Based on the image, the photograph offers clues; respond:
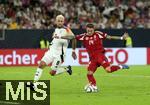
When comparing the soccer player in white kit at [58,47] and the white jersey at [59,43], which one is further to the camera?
the white jersey at [59,43]

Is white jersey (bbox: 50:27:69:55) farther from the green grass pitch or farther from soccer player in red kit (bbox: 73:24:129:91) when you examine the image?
the green grass pitch

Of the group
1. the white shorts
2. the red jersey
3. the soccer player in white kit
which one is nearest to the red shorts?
the red jersey

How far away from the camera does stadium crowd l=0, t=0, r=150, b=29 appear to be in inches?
1471

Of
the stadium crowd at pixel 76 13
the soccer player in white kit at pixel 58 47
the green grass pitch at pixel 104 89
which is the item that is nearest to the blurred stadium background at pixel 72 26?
the stadium crowd at pixel 76 13

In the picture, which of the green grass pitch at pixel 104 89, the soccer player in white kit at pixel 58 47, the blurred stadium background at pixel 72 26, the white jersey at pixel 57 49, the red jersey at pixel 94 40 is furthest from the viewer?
the blurred stadium background at pixel 72 26

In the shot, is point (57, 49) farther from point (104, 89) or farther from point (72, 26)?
point (72, 26)

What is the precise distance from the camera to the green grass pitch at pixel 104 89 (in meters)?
16.7

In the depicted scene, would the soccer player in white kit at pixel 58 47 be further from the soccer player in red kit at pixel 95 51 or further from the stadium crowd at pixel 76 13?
the stadium crowd at pixel 76 13

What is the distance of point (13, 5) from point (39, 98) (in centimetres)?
2180

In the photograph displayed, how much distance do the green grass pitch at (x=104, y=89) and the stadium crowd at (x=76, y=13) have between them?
382 inches

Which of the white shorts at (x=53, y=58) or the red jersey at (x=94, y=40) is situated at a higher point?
the red jersey at (x=94, y=40)

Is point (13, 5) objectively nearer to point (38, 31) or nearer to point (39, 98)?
point (38, 31)

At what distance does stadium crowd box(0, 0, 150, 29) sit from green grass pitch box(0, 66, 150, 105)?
31.8 ft

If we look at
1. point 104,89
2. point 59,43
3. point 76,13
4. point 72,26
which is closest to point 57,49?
point 59,43
